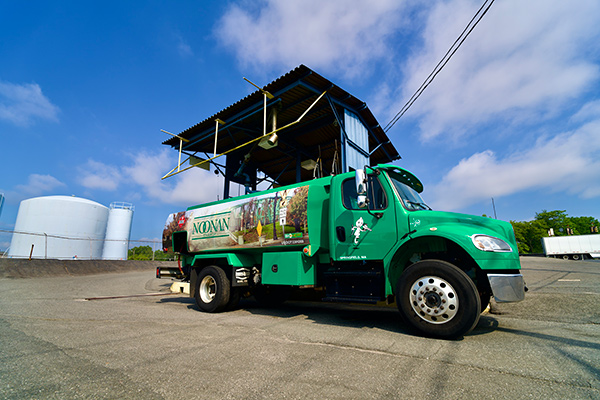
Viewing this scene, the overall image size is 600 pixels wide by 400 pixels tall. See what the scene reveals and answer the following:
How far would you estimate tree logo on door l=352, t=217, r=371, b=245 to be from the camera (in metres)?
5.10

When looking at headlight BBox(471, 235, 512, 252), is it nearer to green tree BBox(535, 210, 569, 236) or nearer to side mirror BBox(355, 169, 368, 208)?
side mirror BBox(355, 169, 368, 208)

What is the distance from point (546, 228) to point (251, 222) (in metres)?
76.3

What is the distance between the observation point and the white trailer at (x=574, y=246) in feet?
113

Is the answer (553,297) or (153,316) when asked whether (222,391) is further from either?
(553,297)

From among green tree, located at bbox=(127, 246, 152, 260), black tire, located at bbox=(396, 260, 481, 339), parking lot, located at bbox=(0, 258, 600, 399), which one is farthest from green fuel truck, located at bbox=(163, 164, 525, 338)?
green tree, located at bbox=(127, 246, 152, 260)

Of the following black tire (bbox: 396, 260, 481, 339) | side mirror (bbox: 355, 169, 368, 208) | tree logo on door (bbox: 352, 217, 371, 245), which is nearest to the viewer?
black tire (bbox: 396, 260, 481, 339)

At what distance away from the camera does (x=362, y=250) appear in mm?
5062

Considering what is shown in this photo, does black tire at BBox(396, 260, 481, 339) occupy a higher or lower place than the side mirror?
lower

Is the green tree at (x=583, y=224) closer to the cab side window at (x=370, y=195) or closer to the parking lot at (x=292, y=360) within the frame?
the parking lot at (x=292, y=360)

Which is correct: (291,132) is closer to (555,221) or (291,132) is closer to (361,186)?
(361,186)

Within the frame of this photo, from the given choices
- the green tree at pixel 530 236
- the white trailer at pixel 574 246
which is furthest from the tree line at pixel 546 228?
the white trailer at pixel 574 246

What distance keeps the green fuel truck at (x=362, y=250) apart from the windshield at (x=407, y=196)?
0.11ft

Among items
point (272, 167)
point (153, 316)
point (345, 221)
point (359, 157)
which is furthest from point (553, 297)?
point (272, 167)

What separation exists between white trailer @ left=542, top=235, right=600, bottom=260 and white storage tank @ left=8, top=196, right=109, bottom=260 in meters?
51.5
